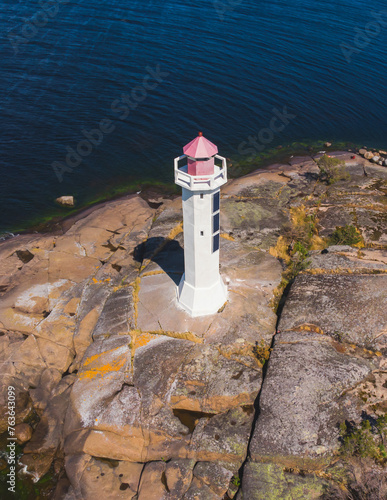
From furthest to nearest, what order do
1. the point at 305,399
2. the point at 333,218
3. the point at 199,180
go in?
the point at 333,218, the point at 305,399, the point at 199,180

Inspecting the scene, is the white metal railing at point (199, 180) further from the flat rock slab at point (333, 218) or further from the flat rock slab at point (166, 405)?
the flat rock slab at point (333, 218)

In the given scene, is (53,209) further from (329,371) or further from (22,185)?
(329,371)

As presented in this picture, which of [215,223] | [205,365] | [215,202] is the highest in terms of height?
[215,202]

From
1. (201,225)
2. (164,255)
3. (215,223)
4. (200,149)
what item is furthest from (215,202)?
(164,255)

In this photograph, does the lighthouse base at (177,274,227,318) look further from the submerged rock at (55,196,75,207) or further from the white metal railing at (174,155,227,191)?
the submerged rock at (55,196,75,207)

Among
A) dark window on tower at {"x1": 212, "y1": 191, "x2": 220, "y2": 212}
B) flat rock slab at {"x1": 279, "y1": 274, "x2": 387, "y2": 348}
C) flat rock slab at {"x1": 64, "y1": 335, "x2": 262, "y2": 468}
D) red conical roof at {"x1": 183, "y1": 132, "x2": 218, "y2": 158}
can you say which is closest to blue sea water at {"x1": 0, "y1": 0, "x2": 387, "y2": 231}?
flat rock slab at {"x1": 64, "y1": 335, "x2": 262, "y2": 468}

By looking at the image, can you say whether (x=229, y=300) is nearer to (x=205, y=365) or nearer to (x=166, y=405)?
(x=205, y=365)

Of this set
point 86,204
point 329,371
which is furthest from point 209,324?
point 86,204
